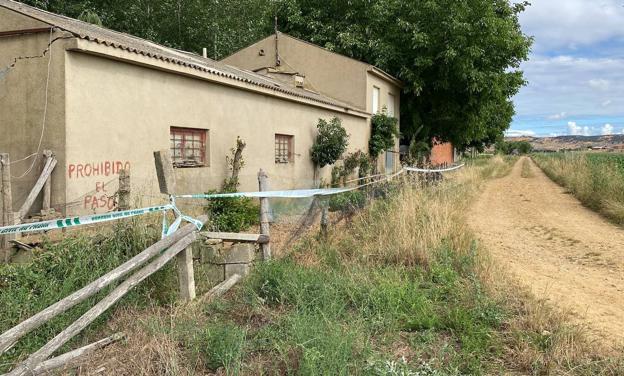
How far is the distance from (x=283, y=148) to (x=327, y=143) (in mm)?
1810

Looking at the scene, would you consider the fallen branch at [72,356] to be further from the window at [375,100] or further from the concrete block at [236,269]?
the window at [375,100]

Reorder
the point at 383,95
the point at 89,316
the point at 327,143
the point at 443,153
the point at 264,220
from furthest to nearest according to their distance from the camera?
the point at 443,153, the point at 383,95, the point at 327,143, the point at 264,220, the point at 89,316

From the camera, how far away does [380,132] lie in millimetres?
20391

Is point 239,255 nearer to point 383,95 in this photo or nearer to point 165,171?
point 165,171

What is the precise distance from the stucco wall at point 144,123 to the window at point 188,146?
0.48 ft

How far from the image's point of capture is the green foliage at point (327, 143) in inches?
603

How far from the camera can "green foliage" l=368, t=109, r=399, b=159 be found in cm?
2016

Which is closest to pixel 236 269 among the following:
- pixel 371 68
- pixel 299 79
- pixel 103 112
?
pixel 103 112

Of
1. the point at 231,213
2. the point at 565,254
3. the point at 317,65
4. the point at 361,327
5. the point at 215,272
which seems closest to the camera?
the point at 361,327

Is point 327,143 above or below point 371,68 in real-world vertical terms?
below

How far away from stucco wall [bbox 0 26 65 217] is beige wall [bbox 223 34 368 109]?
13.1 m

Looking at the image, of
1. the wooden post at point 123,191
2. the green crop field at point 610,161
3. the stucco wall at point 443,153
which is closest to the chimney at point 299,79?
the green crop field at point 610,161

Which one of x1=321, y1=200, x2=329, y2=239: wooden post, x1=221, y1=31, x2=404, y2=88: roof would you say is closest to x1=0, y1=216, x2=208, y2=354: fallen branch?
x1=321, y1=200, x2=329, y2=239: wooden post

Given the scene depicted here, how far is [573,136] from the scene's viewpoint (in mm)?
96938
